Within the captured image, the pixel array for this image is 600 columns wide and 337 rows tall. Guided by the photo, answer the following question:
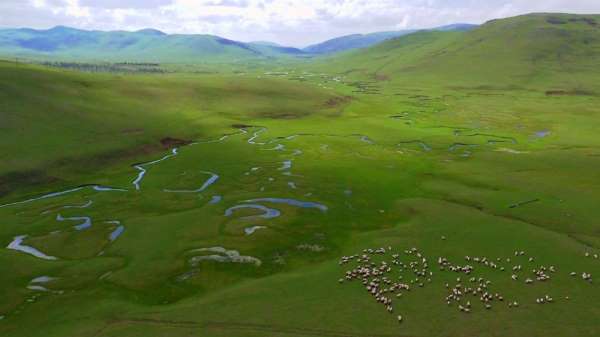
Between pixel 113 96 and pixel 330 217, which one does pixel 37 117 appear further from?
pixel 330 217

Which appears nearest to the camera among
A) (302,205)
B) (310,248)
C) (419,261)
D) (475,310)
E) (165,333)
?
(165,333)

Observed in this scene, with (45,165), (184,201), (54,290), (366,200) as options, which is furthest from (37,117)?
(366,200)

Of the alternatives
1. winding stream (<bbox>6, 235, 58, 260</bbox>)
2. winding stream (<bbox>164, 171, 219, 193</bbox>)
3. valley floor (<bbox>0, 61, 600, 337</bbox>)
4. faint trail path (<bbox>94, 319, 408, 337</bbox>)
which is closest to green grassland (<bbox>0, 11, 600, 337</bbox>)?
faint trail path (<bbox>94, 319, 408, 337</bbox>)

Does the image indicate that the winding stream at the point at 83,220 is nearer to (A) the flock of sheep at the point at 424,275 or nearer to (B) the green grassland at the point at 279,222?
(B) the green grassland at the point at 279,222

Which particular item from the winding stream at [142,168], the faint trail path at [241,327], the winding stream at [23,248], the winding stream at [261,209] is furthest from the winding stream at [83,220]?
the faint trail path at [241,327]

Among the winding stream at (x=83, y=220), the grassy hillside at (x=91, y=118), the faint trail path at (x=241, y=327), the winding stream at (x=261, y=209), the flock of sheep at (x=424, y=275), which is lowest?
the faint trail path at (x=241, y=327)

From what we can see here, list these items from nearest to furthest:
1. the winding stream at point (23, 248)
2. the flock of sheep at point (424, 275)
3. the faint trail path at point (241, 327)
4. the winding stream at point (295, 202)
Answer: the faint trail path at point (241, 327) < the flock of sheep at point (424, 275) < the winding stream at point (23, 248) < the winding stream at point (295, 202)

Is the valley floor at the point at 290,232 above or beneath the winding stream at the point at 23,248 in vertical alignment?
above

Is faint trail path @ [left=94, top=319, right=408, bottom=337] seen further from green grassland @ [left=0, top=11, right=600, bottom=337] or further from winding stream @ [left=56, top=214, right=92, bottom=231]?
winding stream @ [left=56, top=214, right=92, bottom=231]

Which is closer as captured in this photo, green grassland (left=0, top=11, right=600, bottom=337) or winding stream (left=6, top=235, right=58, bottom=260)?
green grassland (left=0, top=11, right=600, bottom=337)
